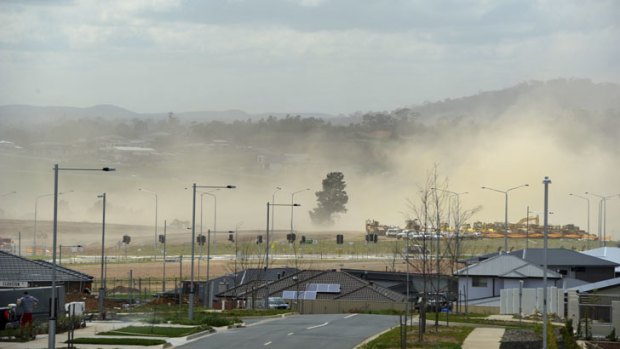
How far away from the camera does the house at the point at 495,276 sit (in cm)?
9219

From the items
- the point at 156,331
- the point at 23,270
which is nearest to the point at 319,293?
the point at 23,270

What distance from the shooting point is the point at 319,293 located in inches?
3593

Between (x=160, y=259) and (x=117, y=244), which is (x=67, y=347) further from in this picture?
(x=117, y=244)

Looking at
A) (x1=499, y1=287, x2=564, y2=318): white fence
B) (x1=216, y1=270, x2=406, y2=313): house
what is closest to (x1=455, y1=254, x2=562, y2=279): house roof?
(x1=216, y1=270, x2=406, y2=313): house

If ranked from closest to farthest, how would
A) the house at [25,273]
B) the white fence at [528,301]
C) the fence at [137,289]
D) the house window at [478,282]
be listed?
the house at [25,273]
the white fence at [528,301]
the fence at [137,289]
the house window at [478,282]

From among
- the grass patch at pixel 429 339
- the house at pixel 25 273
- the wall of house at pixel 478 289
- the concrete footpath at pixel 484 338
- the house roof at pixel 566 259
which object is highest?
the house roof at pixel 566 259

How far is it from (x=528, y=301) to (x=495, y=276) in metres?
13.6

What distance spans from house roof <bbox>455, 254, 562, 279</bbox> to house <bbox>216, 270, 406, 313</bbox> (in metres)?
7.05

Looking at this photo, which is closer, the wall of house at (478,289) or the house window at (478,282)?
the wall of house at (478,289)

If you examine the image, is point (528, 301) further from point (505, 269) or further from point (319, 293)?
point (319, 293)

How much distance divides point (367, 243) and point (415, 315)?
11128 centimetres

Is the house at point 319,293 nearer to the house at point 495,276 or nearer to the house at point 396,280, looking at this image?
the house at point 396,280

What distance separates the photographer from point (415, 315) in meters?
76.5

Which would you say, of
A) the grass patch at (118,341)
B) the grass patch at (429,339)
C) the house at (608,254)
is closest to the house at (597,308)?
the grass patch at (429,339)
